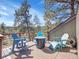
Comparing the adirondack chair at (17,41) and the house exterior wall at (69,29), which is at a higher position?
the house exterior wall at (69,29)

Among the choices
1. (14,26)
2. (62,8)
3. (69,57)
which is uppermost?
(62,8)

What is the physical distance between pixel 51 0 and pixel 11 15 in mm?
8171

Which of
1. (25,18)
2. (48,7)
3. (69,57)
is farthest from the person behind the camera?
(25,18)

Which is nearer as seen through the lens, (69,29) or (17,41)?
(17,41)

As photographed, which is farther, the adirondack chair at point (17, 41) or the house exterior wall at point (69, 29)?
the house exterior wall at point (69, 29)

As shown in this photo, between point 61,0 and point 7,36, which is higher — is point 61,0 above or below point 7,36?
above

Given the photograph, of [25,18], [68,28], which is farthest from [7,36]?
[25,18]

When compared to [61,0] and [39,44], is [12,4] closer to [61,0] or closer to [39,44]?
[61,0]

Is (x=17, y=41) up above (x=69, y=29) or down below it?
below

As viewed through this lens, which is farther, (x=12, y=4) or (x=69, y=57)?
(x=12, y=4)

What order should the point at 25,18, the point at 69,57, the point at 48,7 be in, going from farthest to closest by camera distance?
1. the point at 25,18
2. the point at 48,7
3. the point at 69,57

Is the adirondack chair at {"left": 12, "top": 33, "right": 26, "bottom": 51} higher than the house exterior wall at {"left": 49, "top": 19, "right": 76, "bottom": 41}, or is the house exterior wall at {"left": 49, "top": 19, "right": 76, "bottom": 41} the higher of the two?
the house exterior wall at {"left": 49, "top": 19, "right": 76, "bottom": 41}

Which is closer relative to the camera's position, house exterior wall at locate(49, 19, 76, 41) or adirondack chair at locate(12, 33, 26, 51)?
adirondack chair at locate(12, 33, 26, 51)

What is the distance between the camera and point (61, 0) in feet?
41.3
